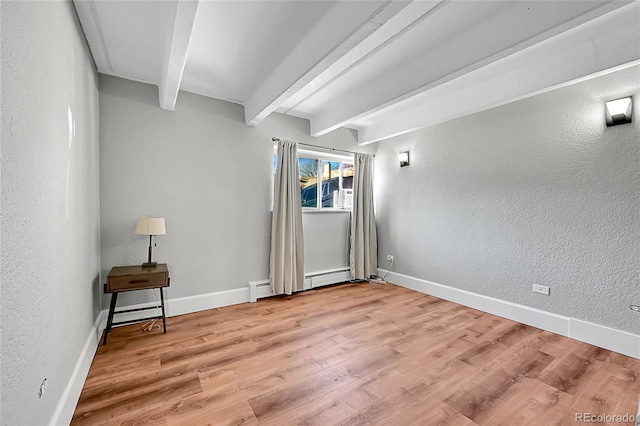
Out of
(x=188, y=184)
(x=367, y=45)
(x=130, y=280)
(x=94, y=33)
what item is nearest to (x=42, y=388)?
(x=130, y=280)

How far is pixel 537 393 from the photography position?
6.10 ft

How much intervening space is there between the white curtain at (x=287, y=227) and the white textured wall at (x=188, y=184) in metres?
0.14

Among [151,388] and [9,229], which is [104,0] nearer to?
[9,229]

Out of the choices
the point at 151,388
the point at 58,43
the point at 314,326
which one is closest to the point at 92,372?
the point at 151,388

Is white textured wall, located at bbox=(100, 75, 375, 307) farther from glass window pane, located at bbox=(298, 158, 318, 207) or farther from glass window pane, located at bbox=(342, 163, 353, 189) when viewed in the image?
glass window pane, located at bbox=(342, 163, 353, 189)

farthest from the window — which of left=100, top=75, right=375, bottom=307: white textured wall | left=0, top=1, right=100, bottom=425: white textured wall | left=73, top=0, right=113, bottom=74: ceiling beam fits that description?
left=0, top=1, right=100, bottom=425: white textured wall

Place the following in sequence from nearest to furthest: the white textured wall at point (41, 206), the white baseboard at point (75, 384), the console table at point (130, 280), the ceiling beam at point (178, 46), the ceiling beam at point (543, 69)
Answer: the white textured wall at point (41, 206) < the white baseboard at point (75, 384) < the ceiling beam at point (178, 46) < the ceiling beam at point (543, 69) < the console table at point (130, 280)

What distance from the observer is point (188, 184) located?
325 centimetres

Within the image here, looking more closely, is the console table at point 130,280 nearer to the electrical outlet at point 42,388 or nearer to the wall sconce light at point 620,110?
the electrical outlet at point 42,388

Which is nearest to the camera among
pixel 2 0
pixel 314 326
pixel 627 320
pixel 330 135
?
pixel 2 0

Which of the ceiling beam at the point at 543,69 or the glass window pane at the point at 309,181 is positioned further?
the glass window pane at the point at 309,181

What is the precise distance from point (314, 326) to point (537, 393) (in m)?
1.87

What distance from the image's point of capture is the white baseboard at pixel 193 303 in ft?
9.62

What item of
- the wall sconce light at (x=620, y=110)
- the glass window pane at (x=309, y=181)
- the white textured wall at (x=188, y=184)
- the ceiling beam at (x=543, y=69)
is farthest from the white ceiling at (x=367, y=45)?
the glass window pane at (x=309, y=181)
